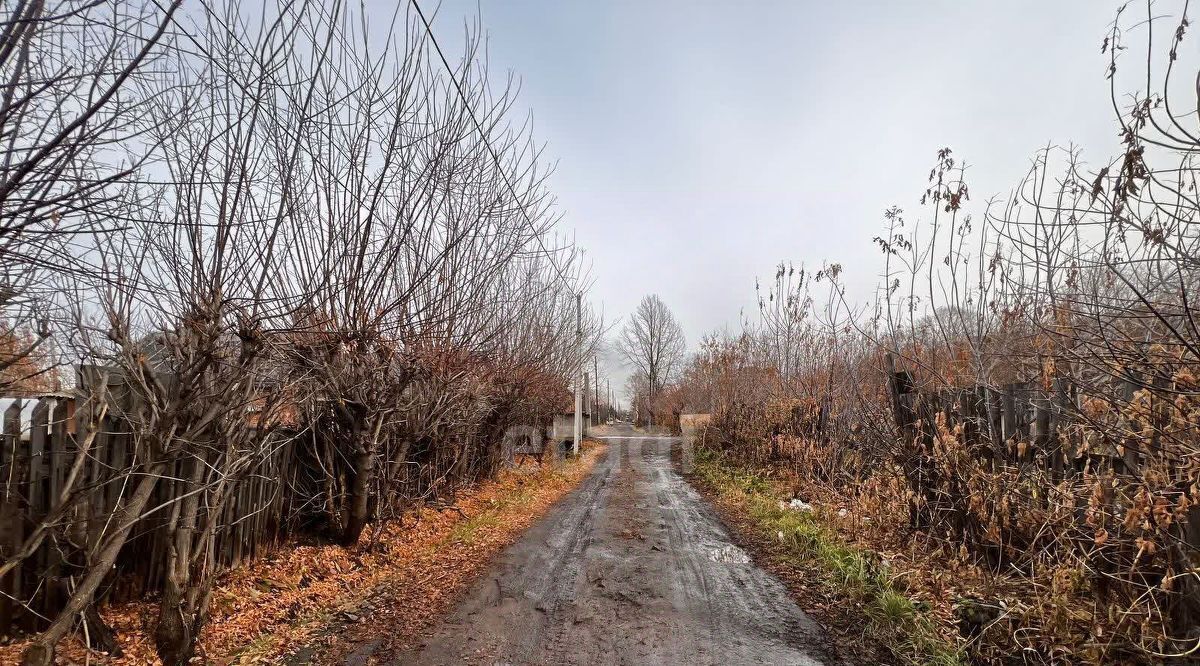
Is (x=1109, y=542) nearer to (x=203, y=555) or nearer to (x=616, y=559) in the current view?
(x=616, y=559)

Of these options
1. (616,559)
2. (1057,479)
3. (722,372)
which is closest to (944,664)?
(1057,479)

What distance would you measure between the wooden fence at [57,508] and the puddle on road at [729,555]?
5234 mm

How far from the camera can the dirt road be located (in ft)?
12.3

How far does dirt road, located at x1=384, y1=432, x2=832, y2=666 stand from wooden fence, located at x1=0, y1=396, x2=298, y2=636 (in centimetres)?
213

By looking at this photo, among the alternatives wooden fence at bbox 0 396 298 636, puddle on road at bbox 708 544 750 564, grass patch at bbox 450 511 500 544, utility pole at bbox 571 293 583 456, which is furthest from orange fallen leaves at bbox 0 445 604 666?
utility pole at bbox 571 293 583 456

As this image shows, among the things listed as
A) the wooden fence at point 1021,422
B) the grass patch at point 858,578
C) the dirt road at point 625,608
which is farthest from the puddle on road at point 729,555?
the wooden fence at point 1021,422

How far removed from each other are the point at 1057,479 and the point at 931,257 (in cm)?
209

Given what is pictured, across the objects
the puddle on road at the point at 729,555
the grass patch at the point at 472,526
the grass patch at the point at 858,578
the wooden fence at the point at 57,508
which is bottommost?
the grass patch at the point at 472,526

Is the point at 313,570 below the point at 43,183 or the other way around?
below

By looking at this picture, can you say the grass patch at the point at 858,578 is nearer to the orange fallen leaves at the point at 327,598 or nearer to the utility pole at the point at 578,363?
the orange fallen leaves at the point at 327,598

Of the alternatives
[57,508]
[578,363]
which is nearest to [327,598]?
[57,508]

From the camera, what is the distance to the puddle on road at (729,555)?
20.2ft

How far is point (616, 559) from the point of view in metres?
6.12

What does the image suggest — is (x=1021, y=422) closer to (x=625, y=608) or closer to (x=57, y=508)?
(x=625, y=608)
